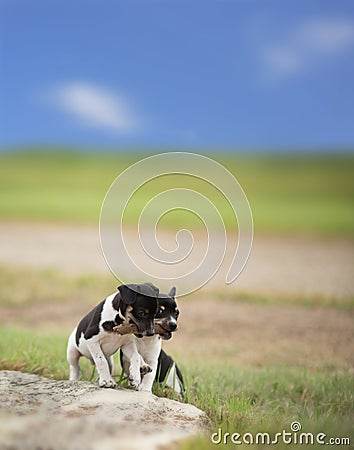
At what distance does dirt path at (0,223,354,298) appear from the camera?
385 inches

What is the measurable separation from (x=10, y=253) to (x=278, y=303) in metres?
4.62

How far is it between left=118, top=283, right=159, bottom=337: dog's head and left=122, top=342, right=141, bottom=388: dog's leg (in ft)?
0.82

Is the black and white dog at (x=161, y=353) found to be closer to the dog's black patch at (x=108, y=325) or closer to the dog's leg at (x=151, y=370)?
the dog's leg at (x=151, y=370)

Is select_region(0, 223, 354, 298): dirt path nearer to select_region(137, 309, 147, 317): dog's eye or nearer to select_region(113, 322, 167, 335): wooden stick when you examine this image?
select_region(113, 322, 167, 335): wooden stick

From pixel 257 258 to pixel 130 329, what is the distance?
8.65 metres

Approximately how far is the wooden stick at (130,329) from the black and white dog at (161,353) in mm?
22

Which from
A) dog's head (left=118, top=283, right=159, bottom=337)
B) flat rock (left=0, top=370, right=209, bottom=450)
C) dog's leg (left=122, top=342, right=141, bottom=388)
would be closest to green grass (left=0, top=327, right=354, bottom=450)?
flat rock (left=0, top=370, right=209, bottom=450)

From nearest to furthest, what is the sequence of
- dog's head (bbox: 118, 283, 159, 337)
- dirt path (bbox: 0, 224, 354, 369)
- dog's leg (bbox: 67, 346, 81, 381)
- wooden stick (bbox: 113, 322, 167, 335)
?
dog's head (bbox: 118, 283, 159, 337)
wooden stick (bbox: 113, 322, 167, 335)
dog's leg (bbox: 67, 346, 81, 381)
dirt path (bbox: 0, 224, 354, 369)

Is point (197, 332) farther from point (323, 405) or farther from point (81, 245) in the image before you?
point (81, 245)

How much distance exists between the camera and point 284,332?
752 cm

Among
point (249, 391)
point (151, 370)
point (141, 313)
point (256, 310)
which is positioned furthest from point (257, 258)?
point (141, 313)

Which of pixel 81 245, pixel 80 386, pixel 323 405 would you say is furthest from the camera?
pixel 81 245

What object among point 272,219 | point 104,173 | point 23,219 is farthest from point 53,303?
point 104,173

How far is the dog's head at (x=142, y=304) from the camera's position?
10.7 feet
